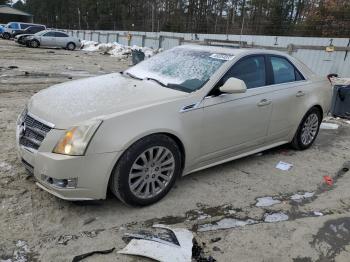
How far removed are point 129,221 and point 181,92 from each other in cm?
146

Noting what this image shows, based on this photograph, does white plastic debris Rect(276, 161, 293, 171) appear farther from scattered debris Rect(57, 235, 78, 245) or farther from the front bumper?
scattered debris Rect(57, 235, 78, 245)

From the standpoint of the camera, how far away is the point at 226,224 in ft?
12.0

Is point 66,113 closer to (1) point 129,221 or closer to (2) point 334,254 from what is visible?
(1) point 129,221

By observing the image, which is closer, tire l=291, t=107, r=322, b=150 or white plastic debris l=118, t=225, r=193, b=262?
white plastic debris l=118, t=225, r=193, b=262

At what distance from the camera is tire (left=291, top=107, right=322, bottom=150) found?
5.73m

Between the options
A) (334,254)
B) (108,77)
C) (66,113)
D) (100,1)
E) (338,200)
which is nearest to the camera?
(334,254)

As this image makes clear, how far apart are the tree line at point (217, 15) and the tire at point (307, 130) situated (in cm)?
1691

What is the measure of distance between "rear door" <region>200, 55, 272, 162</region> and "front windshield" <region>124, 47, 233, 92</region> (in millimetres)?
207

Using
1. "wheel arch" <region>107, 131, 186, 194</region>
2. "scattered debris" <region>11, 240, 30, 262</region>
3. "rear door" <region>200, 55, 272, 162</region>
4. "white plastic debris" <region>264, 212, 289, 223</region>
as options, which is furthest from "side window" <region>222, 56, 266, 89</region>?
"scattered debris" <region>11, 240, 30, 262</region>

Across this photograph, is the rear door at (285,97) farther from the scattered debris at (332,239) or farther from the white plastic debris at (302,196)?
the scattered debris at (332,239)

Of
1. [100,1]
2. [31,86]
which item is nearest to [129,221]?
[31,86]

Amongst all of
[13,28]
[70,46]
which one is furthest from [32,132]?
[13,28]

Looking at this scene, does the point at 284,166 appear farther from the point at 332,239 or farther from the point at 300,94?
the point at 332,239

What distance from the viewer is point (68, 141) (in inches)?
130
